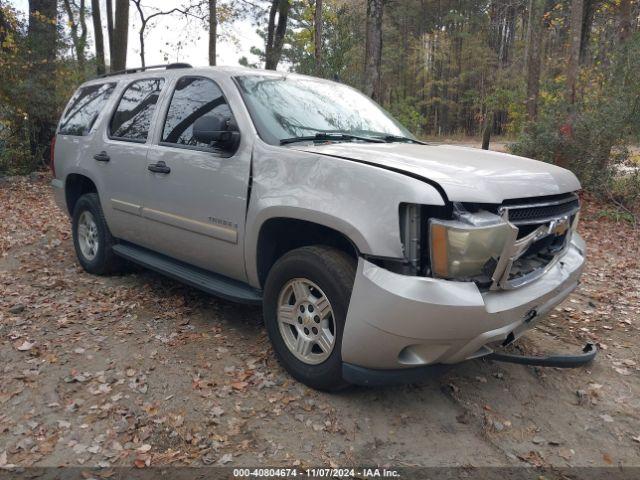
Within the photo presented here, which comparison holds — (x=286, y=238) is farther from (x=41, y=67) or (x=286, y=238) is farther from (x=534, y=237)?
(x=41, y=67)

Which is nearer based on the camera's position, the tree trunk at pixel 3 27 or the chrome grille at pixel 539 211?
the chrome grille at pixel 539 211

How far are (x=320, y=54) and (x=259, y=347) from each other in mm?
12775

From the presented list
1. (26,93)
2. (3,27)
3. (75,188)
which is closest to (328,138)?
(75,188)

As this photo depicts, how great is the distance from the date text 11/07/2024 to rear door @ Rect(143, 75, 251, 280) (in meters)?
1.46

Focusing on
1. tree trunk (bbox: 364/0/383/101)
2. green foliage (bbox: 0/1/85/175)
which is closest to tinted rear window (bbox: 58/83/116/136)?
green foliage (bbox: 0/1/85/175)

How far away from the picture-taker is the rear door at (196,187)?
3.71 m

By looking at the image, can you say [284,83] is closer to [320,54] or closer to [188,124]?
[188,124]

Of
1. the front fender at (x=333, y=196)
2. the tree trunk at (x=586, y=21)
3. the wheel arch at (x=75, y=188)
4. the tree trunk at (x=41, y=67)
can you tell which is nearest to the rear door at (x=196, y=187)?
the front fender at (x=333, y=196)

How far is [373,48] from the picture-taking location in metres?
11.9

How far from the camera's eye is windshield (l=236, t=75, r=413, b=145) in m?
3.77

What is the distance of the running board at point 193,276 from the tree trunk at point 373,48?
8.27 metres

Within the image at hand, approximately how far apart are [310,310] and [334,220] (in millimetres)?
638

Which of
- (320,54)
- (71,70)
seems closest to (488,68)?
(320,54)

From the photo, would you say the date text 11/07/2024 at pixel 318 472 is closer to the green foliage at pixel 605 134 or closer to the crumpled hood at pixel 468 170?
the crumpled hood at pixel 468 170
